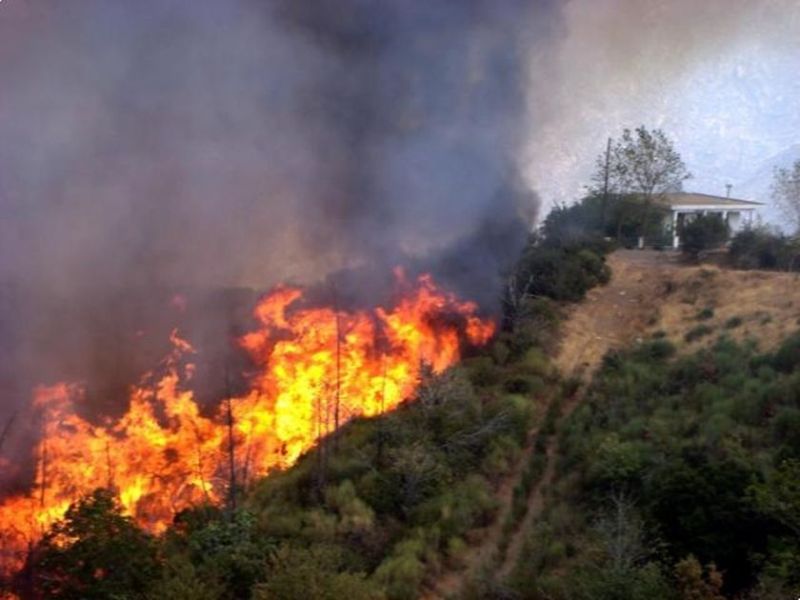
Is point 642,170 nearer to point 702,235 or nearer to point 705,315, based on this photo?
point 702,235

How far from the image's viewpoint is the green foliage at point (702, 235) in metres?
24.5

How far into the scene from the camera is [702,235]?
80.2 ft

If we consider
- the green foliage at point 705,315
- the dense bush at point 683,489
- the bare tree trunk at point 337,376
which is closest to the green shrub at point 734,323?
the green foliage at point 705,315

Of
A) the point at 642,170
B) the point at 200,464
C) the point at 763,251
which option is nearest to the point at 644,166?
the point at 642,170

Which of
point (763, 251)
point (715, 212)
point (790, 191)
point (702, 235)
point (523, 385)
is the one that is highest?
point (715, 212)

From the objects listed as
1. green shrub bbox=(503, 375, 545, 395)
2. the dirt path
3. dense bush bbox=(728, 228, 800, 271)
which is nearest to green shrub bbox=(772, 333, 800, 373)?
the dirt path

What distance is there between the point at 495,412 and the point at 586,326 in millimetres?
6316

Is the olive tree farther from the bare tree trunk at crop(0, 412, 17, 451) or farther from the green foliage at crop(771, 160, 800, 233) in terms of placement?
the bare tree trunk at crop(0, 412, 17, 451)

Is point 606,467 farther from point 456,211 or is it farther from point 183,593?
point 456,211

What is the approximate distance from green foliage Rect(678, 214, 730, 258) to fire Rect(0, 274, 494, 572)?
10.0 metres

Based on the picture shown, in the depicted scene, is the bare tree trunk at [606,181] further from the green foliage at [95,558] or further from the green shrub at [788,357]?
the green foliage at [95,558]

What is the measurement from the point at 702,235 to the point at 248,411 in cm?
1660

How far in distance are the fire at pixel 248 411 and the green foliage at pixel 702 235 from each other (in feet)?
32.8

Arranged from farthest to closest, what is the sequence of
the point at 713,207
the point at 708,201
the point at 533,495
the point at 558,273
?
the point at 708,201, the point at 713,207, the point at 558,273, the point at 533,495
